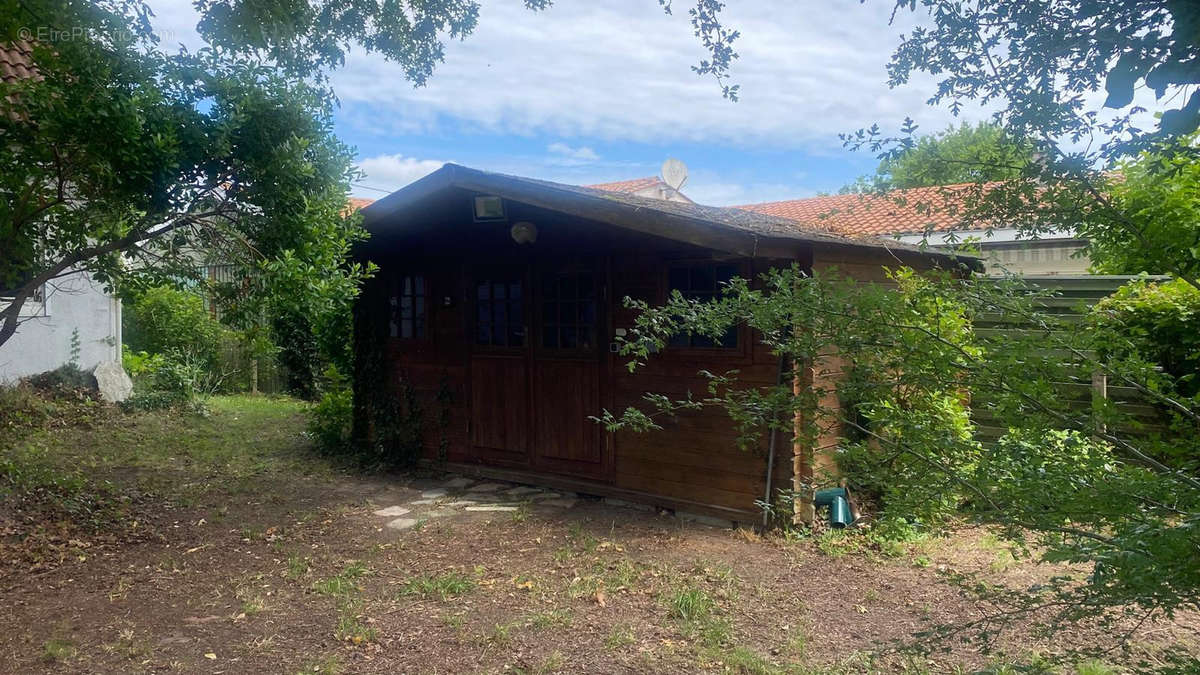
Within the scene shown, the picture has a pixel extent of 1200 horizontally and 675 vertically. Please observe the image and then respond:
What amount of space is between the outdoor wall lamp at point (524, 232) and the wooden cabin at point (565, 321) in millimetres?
12

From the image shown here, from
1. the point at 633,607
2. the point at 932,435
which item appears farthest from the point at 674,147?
the point at 932,435

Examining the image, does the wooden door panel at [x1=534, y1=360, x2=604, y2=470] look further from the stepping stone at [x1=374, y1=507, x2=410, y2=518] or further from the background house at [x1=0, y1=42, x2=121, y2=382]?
the background house at [x1=0, y1=42, x2=121, y2=382]

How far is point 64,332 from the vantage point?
1034 centimetres

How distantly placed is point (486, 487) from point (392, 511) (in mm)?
1040

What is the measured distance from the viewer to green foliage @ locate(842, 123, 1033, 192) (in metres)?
2.11

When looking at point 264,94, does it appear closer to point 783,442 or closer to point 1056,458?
point 783,442

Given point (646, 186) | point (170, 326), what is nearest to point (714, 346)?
point (170, 326)

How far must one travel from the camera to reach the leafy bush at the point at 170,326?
1374 cm

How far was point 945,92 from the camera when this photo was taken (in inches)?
88.0

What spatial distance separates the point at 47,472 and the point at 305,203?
382 centimetres

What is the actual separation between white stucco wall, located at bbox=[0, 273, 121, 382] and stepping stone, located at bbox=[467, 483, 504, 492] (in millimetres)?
5777

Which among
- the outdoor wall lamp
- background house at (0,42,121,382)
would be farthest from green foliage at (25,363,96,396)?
the outdoor wall lamp

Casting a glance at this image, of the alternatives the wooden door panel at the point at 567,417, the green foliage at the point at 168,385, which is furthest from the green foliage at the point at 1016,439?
the green foliage at the point at 168,385

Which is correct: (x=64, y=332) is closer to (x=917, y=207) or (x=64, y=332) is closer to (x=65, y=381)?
(x=65, y=381)
